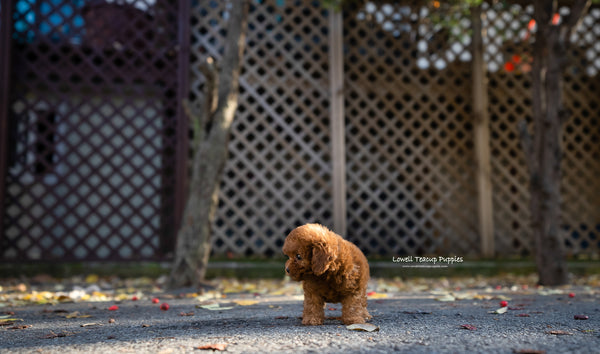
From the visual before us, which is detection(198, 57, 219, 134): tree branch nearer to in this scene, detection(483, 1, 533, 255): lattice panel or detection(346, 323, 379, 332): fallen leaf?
detection(346, 323, 379, 332): fallen leaf

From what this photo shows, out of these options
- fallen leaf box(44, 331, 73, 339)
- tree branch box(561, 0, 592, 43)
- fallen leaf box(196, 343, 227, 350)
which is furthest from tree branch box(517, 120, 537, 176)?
fallen leaf box(44, 331, 73, 339)

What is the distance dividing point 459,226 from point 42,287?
4520 mm

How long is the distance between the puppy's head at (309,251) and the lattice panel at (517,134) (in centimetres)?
440

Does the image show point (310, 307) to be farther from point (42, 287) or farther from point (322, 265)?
point (42, 287)

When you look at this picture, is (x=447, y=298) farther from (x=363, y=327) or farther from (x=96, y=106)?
(x=96, y=106)

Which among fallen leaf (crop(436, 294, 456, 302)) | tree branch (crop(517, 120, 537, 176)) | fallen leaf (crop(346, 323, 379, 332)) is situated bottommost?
fallen leaf (crop(436, 294, 456, 302))

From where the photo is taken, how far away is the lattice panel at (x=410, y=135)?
5465 mm

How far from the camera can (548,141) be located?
4098mm

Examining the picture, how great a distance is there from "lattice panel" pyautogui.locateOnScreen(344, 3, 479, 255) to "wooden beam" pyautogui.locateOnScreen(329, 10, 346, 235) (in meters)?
0.28

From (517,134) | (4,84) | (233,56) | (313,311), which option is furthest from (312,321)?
(517,134)

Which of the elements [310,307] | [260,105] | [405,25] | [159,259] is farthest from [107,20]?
[310,307]

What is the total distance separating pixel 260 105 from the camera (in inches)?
210

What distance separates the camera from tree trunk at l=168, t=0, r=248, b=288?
3.74 m

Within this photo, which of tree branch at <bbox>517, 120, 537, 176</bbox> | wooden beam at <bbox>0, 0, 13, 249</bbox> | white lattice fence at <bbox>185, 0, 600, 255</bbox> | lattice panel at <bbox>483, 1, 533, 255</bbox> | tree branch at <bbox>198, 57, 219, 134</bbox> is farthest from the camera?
lattice panel at <bbox>483, 1, 533, 255</bbox>
